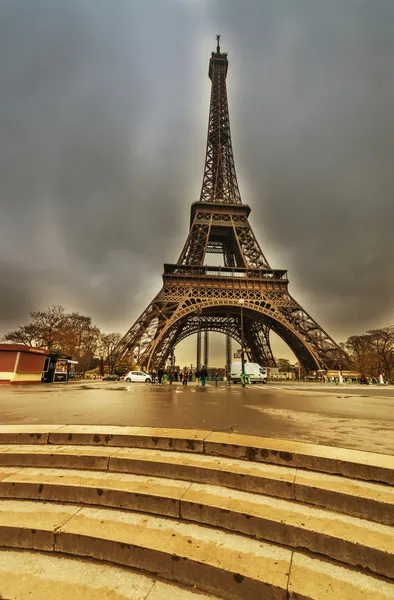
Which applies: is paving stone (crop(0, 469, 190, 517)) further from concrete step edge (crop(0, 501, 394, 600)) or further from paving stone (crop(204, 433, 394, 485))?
paving stone (crop(204, 433, 394, 485))

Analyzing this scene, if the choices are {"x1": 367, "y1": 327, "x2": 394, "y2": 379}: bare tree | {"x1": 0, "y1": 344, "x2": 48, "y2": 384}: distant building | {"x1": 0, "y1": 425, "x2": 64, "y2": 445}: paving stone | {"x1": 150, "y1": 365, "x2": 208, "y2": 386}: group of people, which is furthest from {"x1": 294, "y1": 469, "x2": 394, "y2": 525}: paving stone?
{"x1": 367, "y1": 327, "x2": 394, "y2": 379}: bare tree

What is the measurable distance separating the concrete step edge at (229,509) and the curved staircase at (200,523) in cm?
1

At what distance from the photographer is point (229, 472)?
318 cm

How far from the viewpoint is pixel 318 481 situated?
2.96 m

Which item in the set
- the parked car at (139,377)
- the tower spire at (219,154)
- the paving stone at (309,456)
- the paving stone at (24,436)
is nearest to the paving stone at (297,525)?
the paving stone at (309,456)

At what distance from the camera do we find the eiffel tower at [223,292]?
31.9m

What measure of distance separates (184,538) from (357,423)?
5185 millimetres

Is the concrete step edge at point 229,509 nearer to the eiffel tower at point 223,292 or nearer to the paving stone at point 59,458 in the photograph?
the paving stone at point 59,458

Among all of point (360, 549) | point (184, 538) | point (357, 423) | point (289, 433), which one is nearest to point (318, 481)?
point (360, 549)

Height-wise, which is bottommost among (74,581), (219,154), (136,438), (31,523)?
(74,581)

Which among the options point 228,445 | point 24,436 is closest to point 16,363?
point 24,436

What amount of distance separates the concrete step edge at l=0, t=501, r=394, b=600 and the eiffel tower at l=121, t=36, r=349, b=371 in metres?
25.4

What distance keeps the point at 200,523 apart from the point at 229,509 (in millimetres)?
338

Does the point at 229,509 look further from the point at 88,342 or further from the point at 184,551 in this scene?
the point at 88,342
